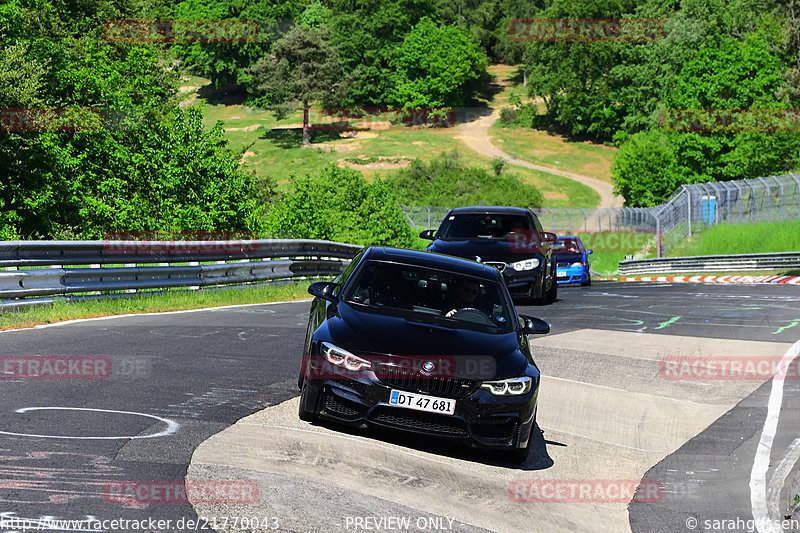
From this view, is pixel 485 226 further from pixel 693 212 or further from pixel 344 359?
pixel 693 212

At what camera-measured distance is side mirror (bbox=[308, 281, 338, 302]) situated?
26.3ft

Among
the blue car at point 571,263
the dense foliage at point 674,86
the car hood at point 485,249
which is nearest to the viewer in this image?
the car hood at point 485,249

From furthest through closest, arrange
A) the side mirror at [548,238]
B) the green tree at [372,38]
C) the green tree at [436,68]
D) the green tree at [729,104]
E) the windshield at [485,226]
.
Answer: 1. the green tree at [372,38]
2. the green tree at [436,68]
3. the green tree at [729,104]
4. the side mirror at [548,238]
5. the windshield at [485,226]

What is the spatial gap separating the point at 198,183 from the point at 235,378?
21.9 m

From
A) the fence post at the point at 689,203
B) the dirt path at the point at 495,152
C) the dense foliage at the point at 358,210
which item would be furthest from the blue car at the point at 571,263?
the dirt path at the point at 495,152

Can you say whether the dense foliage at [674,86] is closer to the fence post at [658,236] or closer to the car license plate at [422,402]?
the fence post at [658,236]

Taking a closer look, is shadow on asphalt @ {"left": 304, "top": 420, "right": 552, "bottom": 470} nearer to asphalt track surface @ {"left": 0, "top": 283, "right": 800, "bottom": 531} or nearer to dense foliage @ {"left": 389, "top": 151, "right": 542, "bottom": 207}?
asphalt track surface @ {"left": 0, "top": 283, "right": 800, "bottom": 531}

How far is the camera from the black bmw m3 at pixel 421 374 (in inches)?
266

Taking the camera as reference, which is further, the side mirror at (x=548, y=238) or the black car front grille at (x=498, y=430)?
the side mirror at (x=548, y=238)

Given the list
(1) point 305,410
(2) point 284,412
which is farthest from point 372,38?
(1) point 305,410

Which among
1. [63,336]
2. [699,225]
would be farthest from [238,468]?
[699,225]

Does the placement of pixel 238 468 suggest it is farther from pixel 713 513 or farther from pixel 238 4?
pixel 238 4

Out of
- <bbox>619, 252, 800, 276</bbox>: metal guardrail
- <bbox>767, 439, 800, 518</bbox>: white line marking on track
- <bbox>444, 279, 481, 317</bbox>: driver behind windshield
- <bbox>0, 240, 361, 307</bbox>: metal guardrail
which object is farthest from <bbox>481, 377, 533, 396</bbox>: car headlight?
<bbox>619, 252, 800, 276</bbox>: metal guardrail

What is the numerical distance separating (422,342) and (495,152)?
4014 inches
